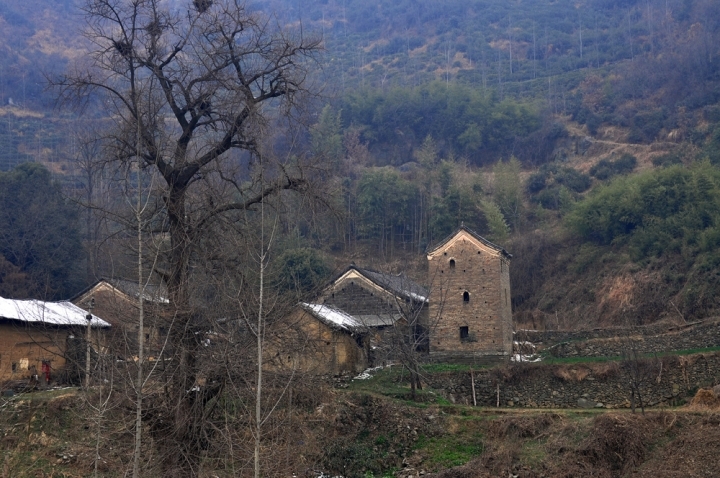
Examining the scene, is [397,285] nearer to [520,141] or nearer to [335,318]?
[335,318]

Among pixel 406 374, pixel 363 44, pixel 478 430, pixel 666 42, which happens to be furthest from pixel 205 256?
pixel 363 44

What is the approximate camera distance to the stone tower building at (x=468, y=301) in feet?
103

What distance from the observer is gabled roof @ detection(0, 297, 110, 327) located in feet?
77.2

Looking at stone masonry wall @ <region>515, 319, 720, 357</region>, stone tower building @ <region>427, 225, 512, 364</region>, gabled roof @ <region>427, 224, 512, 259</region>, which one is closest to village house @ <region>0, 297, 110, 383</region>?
stone tower building @ <region>427, 225, 512, 364</region>

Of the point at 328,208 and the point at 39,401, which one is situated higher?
the point at 328,208

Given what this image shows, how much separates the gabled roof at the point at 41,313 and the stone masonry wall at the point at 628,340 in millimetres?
17277

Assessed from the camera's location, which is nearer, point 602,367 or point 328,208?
point 328,208

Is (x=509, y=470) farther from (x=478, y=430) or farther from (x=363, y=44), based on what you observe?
(x=363, y=44)

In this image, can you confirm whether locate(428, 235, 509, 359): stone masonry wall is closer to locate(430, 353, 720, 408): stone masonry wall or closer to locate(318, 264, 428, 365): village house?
locate(318, 264, 428, 365): village house

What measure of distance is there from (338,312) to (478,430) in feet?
35.6

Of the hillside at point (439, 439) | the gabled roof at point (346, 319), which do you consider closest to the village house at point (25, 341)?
the hillside at point (439, 439)

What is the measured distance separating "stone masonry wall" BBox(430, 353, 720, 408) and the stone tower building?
333 cm

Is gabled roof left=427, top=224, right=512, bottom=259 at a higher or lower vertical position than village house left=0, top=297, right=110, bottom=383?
higher

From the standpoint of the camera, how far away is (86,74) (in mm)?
16344
